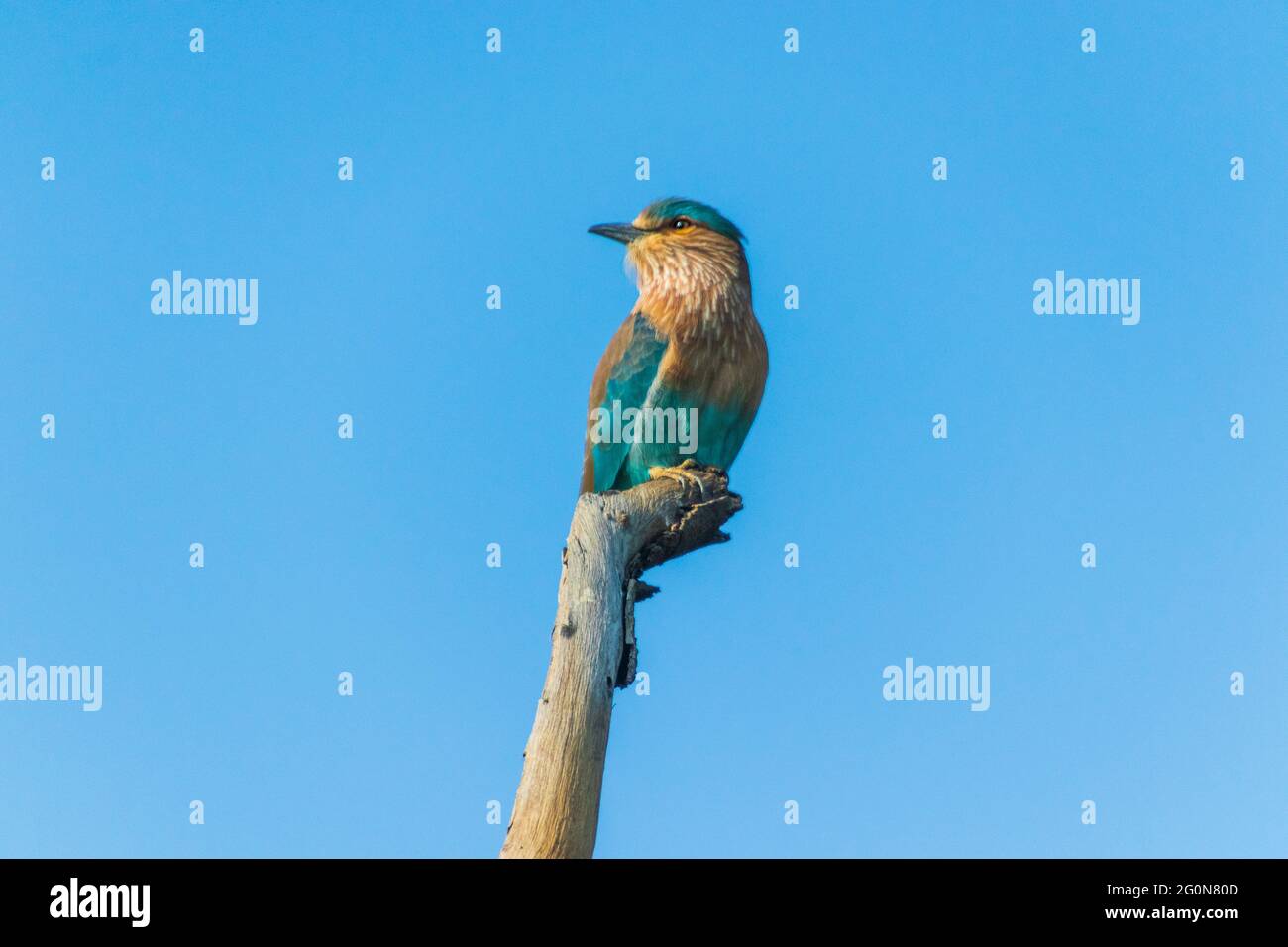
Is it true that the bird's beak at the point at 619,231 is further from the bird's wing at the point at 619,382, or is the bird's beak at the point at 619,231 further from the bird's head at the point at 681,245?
the bird's wing at the point at 619,382

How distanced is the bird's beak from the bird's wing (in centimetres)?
86

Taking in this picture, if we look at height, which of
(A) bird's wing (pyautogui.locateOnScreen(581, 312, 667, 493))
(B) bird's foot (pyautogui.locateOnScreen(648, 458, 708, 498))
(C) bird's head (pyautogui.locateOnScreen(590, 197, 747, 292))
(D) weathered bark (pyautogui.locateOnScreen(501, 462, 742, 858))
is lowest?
(D) weathered bark (pyautogui.locateOnScreen(501, 462, 742, 858))

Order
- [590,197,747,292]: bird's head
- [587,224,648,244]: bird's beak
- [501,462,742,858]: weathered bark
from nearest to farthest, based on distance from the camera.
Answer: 1. [501,462,742,858]: weathered bark
2. [590,197,747,292]: bird's head
3. [587,224,648,244]: bird's beak

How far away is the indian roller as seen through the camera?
7.08 m

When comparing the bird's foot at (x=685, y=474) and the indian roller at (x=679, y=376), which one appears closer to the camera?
the bird's foot at (x=685, y=474)

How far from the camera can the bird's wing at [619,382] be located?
7195mm

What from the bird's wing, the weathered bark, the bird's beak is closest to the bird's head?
the bird's beak

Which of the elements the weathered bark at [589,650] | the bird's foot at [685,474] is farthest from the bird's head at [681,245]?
the weathered bark at [589,650]

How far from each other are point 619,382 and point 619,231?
1.45 meters

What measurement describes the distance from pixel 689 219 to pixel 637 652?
13.3ft

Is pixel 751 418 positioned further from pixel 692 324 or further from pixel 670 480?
pixel 670 480

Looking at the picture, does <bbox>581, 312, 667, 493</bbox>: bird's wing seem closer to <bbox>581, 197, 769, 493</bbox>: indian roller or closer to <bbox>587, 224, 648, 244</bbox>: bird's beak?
<bbox>581, 197, 769, 493</bbox>: indian roller

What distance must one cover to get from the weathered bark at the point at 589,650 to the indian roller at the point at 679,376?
1.27 meters
